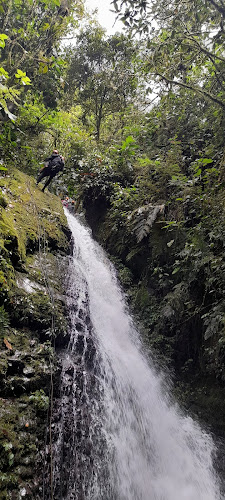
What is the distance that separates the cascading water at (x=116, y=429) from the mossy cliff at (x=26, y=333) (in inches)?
13.5

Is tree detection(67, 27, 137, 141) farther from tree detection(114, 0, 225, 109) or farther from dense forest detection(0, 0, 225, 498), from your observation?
tree detection(114, 0, 225, 109)

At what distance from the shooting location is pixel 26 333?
12.6 ft

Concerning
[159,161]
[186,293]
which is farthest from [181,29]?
[186,293]

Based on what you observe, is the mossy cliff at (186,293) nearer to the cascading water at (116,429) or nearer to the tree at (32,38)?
the cascading water at (116,429)

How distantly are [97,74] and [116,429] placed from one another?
1458 centimetres

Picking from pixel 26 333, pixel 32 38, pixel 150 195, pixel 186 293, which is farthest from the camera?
pixel 32 38

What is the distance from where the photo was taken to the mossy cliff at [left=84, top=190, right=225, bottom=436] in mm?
4895

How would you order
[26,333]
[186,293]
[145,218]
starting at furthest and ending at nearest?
1. [145,218]
2. [186,293]
3. [26,333]

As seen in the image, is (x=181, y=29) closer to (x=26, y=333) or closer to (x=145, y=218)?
(x=145, y=218)

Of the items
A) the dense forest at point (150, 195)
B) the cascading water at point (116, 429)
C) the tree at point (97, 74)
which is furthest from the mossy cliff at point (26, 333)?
the tree at point (97, 74)

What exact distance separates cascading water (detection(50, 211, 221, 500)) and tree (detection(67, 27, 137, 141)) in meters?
11.3

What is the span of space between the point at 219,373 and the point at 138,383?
4.44 ft

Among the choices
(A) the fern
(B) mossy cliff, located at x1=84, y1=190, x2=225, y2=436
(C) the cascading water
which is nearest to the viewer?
(C) the cascading water

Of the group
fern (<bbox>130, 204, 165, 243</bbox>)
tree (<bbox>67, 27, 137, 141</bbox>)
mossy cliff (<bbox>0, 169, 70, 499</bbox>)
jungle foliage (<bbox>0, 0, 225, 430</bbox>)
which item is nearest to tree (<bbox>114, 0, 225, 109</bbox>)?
jungle foliage (<bbox>0, 0, 225, 430</bbox>)
